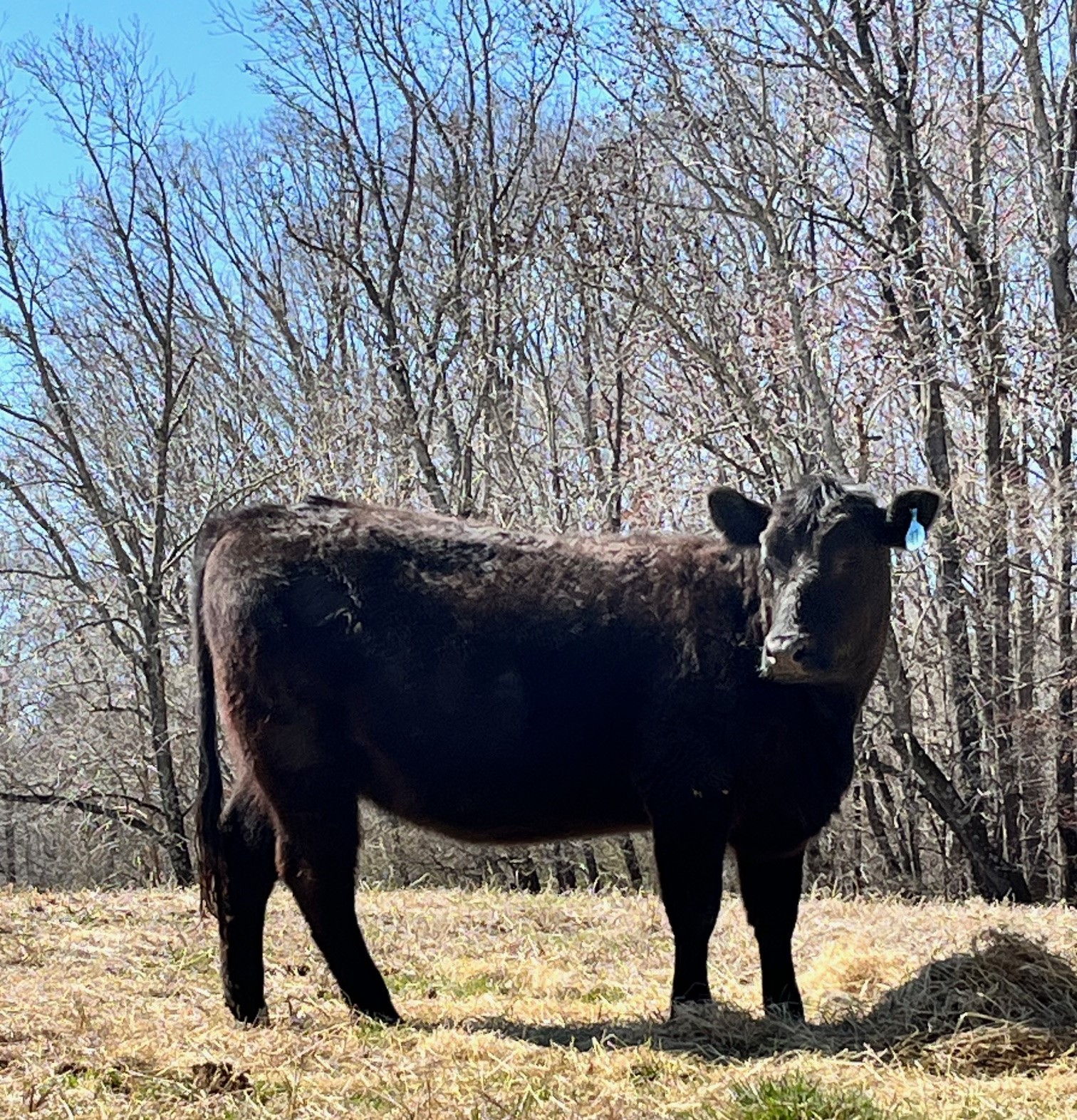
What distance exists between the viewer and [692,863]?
520cm

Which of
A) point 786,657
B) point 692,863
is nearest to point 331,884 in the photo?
point 692,863

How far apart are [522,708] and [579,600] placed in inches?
21.2

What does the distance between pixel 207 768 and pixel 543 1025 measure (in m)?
1.86

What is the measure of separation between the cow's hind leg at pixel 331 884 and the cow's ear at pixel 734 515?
2.10 m

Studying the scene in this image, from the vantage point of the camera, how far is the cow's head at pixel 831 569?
521cm

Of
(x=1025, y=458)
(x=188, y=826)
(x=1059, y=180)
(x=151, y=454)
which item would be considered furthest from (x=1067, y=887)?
(x=151, y=454)

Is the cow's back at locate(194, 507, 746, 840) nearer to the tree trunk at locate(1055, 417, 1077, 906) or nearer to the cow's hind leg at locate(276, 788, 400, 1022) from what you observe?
the cow's hind leg at locate(276, 788, 400, 1022)

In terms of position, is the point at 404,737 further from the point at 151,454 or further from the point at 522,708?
the point at 151,454

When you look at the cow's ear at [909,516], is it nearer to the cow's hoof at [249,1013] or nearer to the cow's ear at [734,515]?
the cow's ear at [734,515]

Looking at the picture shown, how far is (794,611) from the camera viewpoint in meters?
5.18

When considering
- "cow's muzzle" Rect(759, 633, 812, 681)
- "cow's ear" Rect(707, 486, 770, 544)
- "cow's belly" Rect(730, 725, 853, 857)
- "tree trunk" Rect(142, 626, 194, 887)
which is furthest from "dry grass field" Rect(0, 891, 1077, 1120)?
"tree trunk" Rect(142, 626, 194, 887)

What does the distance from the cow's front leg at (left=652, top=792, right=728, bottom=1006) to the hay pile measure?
342 mm

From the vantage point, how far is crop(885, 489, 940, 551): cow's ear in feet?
18.1

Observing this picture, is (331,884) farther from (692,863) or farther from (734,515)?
(734,515)
